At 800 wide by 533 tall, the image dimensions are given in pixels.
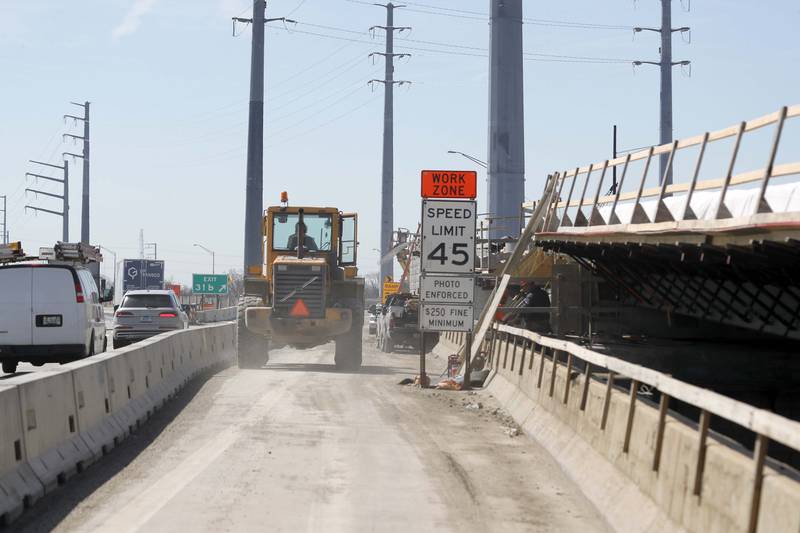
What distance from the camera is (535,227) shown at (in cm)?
2553

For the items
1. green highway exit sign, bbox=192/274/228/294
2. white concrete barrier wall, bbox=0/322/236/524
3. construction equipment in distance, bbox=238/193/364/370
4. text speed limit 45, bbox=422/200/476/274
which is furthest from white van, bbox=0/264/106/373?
green highway exit sign, bbox=192/274/228/294

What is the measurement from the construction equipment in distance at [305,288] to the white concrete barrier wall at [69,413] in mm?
9027

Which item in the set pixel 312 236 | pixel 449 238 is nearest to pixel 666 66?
pixel 312 236

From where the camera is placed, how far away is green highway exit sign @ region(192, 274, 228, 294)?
85938mm

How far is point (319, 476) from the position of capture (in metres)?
11.1

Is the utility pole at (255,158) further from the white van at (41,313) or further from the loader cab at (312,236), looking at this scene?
the white van at (41,313)

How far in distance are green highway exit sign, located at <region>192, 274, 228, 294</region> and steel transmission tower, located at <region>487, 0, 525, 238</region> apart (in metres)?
43.5

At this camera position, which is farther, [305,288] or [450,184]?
[305,288]

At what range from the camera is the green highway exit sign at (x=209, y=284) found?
85.9 meters

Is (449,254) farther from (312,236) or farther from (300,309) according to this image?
(312,236)

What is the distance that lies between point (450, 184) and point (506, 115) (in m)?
24.4

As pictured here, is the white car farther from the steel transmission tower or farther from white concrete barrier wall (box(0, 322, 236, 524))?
the steel transmission tower

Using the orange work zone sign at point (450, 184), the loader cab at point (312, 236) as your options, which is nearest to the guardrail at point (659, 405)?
the orange work zone sign at point (450, 184)

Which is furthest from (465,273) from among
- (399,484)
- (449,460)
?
(399,484)
